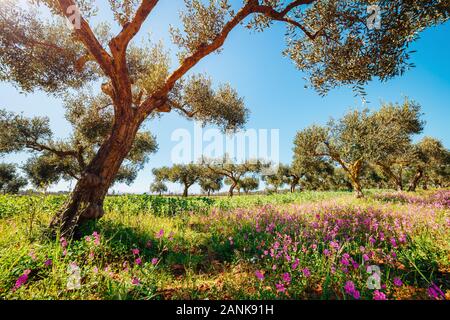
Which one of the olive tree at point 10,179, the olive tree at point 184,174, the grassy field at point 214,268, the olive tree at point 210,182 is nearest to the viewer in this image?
the grassy field at point 214,268

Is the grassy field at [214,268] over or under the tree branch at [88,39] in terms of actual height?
under

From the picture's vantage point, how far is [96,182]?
21.5 ft

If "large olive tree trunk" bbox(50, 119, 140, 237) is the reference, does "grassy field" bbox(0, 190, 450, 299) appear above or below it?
below

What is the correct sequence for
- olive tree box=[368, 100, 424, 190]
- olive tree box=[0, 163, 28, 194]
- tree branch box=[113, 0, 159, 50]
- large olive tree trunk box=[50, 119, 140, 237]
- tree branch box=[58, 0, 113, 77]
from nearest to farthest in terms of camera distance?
large olive tree trunk box=[50, 119, 140, 237], tree branch box=[58, 0, 113, 77], tree branch box=[113, 0, 159, 50], olive tree box=[368, 100, 424, 190], olive tree box=[0, 163, 28, 194]

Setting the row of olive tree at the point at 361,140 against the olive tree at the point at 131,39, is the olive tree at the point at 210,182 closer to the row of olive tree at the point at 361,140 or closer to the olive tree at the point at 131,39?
the row of olive tree at the point at 361,140

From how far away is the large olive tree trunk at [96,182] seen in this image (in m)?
5.94

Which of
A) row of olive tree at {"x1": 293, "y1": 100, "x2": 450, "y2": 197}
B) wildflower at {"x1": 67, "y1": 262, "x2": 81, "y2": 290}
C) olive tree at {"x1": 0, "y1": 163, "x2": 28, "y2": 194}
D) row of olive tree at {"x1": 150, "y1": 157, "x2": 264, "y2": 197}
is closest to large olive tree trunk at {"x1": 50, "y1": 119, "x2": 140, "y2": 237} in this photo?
wildflower at {"x1": 67, "y1": 262, "x2": 81, "y2": 290}

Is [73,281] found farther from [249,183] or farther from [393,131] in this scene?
[249,183]

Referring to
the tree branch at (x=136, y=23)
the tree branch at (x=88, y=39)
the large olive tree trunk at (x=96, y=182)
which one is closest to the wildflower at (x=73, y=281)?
the large olive tree trunk at (x=96, y=182)

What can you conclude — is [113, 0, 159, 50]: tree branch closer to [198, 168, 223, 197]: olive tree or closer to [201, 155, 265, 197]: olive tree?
[201, 155, 265, 197]: olive tree

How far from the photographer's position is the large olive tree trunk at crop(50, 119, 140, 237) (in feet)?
19.5

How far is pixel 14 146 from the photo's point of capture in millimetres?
23094

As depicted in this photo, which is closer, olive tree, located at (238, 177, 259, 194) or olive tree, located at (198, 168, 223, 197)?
olive tree, located at (198, 168, 223, 197)
